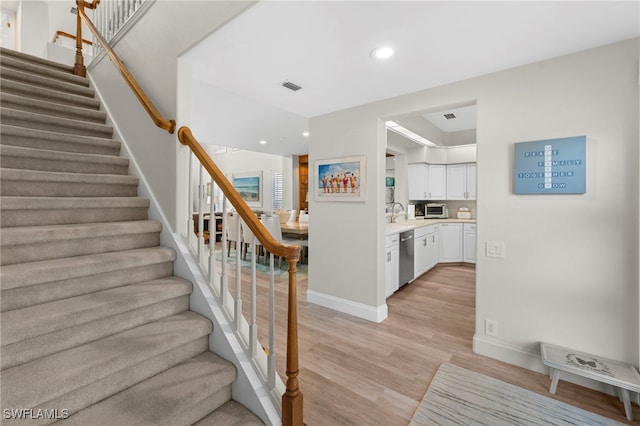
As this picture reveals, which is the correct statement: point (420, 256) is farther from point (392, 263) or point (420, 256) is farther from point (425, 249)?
point (392, 263)

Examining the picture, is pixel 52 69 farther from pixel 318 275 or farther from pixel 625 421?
pixel 625 421

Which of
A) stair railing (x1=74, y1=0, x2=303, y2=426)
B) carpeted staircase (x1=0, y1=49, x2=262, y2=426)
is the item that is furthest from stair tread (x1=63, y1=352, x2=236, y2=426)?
stair railing (x1=74, y1=0, x2=303, y2=426)

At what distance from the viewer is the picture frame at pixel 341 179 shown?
3096 mm

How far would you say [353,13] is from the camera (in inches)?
62.9

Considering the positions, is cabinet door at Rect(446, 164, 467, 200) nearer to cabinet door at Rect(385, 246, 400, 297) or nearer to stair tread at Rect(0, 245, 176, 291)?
cabinet door at Rect(385, 246, 400, 297)

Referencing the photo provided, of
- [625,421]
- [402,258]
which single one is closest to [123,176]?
[402,258]

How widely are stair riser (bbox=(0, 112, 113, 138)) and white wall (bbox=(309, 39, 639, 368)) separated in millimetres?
3090

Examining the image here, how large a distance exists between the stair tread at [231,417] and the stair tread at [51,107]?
3.03m

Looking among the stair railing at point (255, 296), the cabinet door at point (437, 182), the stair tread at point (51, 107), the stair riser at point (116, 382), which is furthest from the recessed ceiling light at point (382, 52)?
the cabinet door at point (437, 182)

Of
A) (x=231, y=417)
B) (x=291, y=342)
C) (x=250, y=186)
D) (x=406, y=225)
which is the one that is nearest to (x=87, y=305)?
(x=231, y=417)

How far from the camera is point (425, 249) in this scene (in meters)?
4.80

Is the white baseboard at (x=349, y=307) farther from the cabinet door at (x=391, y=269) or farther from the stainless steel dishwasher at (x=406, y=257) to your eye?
the stainless steel dishwasher at (x=406, y=257)

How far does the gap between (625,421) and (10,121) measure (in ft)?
16.0

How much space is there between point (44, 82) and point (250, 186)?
246 inches
